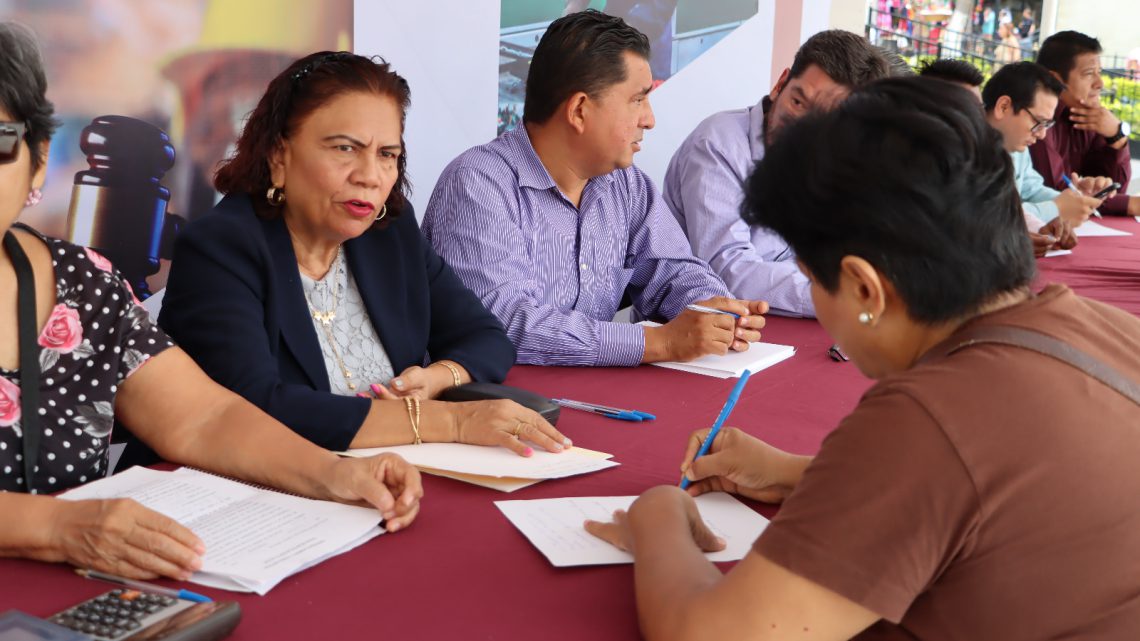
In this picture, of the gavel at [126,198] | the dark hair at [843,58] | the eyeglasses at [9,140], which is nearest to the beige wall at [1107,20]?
the dark hair at [843,58]

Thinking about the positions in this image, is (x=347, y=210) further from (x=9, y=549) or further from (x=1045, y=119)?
(x=1045, y=119)

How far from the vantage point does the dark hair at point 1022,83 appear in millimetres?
4734

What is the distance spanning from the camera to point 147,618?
0.99 metres

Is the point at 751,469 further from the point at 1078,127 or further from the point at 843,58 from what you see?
the point at 1078,127

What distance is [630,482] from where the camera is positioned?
1.50 meters

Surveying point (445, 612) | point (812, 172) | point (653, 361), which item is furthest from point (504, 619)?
point (653, 361)

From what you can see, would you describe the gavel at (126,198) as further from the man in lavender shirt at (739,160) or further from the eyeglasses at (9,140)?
the man in lavender shirt at (739,160)

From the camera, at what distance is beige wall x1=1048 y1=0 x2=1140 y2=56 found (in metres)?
12.5

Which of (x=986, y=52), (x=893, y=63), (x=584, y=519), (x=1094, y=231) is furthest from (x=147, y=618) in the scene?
(x=986, y=52)

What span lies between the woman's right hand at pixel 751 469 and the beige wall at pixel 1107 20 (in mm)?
12831

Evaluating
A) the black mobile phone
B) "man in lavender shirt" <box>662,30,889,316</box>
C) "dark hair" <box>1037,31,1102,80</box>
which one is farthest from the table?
"dark hair" <box>1037,31,1102,80</box>

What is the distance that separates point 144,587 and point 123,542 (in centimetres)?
7

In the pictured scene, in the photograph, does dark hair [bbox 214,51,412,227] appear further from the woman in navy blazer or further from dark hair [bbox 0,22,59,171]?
dark hair [bbox 0,22,59,171]

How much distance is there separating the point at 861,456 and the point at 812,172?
274 mm
